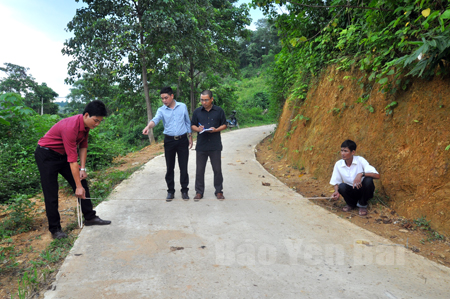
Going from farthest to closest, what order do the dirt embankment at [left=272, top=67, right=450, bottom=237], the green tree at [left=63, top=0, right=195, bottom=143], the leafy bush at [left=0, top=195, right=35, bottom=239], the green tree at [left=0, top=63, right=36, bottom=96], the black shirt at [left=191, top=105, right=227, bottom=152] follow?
the green tree at [left=0, top=63, right=36, bottom=96]
the green tree at [left=63, top=0, right=195, bottom=143]
the black shirt at [left=191, top=105, right=227, bottom=152]
the leafy bush at [left=0, top=195, right=35, bottom=239]
the dirt embankment at [left=272, top=67, right=450, bottom=237]

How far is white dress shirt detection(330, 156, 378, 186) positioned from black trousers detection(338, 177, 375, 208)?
0.36 ft

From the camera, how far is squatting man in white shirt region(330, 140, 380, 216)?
14.8 feet

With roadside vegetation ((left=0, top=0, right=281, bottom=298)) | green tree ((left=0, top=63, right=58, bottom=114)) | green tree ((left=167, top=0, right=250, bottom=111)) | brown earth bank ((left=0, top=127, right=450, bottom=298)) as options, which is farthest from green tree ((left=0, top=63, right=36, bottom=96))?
brown earth bank ((left=0, top=127, right=450, bottom=298))

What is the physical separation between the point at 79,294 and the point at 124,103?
14.9m

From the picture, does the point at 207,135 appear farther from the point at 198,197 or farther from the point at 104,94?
the point at 104,94

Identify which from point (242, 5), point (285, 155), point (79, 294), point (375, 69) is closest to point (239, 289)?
point (79, 294)

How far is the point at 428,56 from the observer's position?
4.08 m

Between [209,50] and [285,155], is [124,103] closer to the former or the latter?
[209,50]

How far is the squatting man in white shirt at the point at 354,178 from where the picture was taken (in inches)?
Result: 178

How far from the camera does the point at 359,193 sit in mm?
4672

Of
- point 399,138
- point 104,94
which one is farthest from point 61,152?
point 104,94

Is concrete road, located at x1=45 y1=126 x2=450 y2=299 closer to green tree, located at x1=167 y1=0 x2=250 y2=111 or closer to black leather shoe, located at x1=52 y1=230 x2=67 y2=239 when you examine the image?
black leather shoe, located at x1=52 y1=230 x2=67 y2=239

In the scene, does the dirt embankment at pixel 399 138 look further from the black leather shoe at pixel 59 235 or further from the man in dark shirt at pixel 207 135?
the black leather shoe at pixel 59 235

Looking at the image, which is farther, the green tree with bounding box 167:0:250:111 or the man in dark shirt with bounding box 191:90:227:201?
the green tree with bounding box 167:0:250:111
